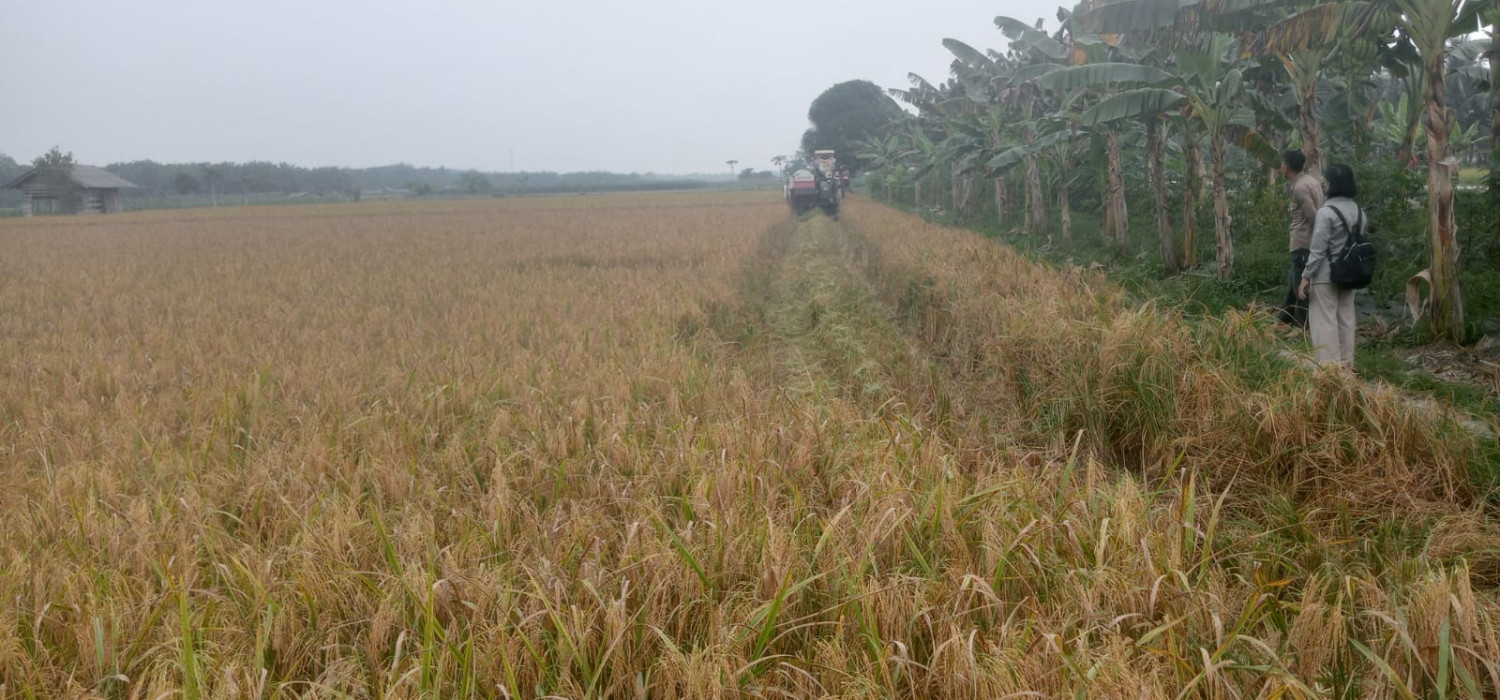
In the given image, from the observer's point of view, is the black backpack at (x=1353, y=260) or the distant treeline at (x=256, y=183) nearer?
the black backpack at (x=1353, y=260)

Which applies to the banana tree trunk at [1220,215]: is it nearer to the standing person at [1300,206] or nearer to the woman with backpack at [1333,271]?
the standing person at [1300,206]

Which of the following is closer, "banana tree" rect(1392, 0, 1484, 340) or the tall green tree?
"banana tree" rect(1392, 0, 1484, 340)

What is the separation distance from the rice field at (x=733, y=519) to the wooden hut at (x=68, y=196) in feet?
163

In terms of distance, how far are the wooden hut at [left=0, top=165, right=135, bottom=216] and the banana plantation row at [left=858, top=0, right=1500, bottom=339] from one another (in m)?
47.1

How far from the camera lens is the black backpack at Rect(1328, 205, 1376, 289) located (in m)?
5.43

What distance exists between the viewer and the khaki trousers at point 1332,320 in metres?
5.64

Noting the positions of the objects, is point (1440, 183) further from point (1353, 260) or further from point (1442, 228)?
point (1353, 260)

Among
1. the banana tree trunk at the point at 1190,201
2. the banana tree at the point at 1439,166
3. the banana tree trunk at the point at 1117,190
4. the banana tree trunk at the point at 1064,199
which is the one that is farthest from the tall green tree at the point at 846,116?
the banana tree at the point at 1439,166

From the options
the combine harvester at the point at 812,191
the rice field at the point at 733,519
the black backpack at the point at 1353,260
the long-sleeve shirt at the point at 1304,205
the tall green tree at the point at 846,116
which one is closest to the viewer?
the rice field at the point at 733,519

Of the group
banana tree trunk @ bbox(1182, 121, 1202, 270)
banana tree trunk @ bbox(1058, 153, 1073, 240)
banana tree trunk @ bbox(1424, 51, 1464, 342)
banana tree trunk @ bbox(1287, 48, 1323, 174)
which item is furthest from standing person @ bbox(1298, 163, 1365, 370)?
banana tree trunk @ bbox(1058, 153, 1073, 240)

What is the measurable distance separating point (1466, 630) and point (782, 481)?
2033 mm

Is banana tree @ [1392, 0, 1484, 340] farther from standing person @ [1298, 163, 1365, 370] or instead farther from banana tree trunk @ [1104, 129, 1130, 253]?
banana tree trunk @ [1104, 129, 1130, 253]

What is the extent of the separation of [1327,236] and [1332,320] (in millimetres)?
531

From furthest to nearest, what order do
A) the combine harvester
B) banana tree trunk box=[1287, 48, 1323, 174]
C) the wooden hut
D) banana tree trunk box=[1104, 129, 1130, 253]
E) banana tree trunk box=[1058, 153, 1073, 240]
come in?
1. the wooden hut
2. the combine harvester
3. banana tree trunk box=[1058, 153, 1073, 240]
4. banana tree trunk box=[1104, 129, 1130, 253]
5. banana tree trunk box=[1287, 48, 1323, 174]
